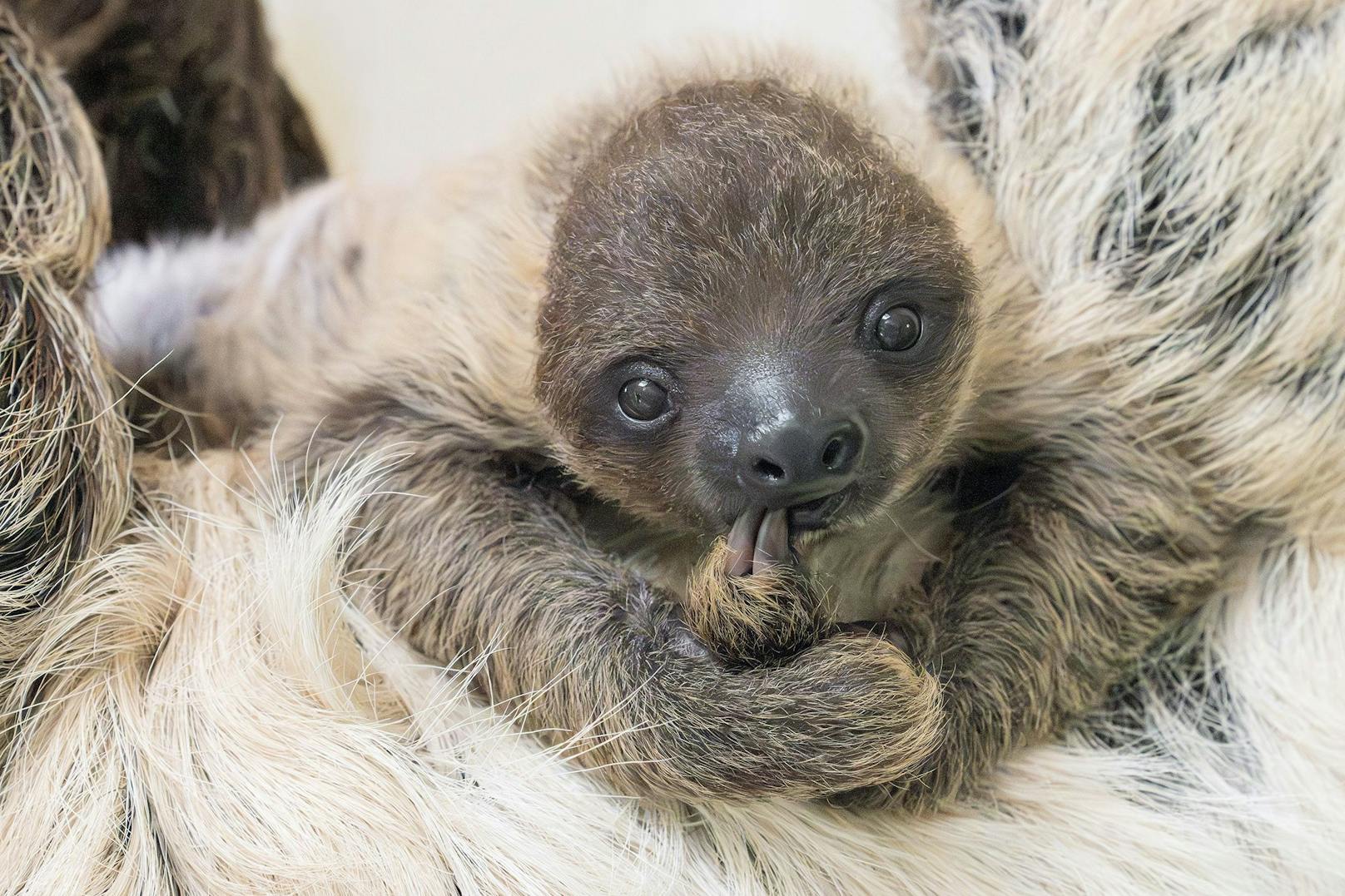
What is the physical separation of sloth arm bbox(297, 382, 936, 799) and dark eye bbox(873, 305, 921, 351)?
0.31 metres

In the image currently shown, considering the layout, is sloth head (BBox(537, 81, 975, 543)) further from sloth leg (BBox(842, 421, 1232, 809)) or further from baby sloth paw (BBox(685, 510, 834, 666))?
sloth leg (BBox(842, 421, 1232, 809))

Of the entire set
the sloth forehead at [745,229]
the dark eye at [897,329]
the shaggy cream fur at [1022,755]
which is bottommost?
the shaggy cream fur at [1022,755]

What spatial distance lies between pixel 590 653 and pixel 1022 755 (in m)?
0.55

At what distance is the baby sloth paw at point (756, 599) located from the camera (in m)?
1.24

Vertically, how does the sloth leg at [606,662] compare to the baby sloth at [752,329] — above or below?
below

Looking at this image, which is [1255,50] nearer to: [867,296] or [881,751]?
[867,296]

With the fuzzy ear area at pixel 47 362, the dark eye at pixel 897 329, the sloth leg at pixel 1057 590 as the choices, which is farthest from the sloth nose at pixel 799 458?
the fuzzy ear area at pixel 47 362

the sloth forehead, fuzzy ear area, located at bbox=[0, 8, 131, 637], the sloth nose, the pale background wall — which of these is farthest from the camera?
the pale background wall

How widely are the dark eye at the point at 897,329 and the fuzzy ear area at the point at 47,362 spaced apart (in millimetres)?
924

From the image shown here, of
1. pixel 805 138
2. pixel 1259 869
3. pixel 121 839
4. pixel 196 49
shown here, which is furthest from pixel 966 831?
pixel 196 49

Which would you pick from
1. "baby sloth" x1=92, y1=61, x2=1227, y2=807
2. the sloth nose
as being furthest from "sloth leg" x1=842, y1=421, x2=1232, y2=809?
the sloth nose

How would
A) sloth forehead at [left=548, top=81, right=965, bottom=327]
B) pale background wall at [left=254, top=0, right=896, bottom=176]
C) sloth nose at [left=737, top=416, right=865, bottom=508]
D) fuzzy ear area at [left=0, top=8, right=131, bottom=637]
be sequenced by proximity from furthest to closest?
1. pale background wall at [left=254, top=0, right=896, bottom=176]
2. fuzzy ear area at [left=0, top=8, right=131, bottom=637]
3. sloth forehead at [left=548, top=81, right=965, bottom=327]
4. sloth nose at [left=737, top=416, right=865, bottom=508]

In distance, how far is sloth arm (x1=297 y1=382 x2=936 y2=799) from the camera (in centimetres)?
127

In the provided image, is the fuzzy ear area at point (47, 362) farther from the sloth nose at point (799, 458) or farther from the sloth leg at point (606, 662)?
the sloth nose at point (799, 458)
